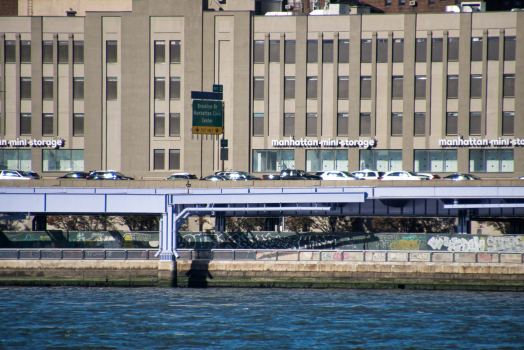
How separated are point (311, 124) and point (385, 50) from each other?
10867 mm

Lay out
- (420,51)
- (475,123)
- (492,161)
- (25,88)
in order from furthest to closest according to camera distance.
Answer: (25,88), (420,51), (475,123), (492,161)

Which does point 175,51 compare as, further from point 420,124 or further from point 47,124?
point 420,124

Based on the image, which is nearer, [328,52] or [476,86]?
[476,86]

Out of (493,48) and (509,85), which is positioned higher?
(493,48)

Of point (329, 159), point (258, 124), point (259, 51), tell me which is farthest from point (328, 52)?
point (329, 159)

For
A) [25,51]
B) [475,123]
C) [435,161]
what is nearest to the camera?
[475,123]

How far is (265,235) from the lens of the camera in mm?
45875

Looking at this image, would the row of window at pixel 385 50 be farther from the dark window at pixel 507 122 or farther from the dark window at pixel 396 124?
the dark window at pixel 396 124

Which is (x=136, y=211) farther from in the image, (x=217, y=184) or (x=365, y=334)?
(x=365, y=334)

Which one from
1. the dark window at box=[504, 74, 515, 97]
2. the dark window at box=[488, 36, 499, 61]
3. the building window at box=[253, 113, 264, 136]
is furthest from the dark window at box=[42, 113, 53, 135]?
the dark window at box=[504, 74, 515, 97]

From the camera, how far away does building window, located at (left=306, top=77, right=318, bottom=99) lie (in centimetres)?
6731

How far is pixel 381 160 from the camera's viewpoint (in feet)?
221

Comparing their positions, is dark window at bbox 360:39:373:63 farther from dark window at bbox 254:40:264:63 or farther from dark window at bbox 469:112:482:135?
dark window at bbox 469:112:482:135

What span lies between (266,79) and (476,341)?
4341 centimetres
